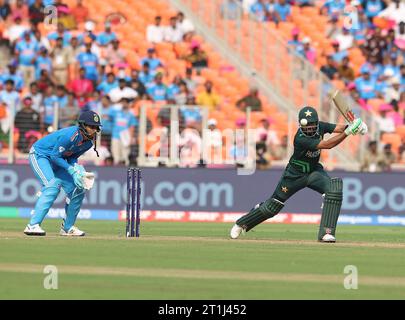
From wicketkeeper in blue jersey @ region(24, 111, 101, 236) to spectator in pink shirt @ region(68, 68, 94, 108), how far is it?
35.7 ft

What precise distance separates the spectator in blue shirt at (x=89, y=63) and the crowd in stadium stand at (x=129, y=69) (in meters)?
0.02

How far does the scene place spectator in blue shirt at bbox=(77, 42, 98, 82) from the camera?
29.9 m

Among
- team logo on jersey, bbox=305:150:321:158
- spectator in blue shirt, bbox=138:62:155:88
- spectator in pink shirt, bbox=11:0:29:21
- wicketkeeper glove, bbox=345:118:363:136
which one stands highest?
spectator in pink shirt, bbox=11:0:29:21

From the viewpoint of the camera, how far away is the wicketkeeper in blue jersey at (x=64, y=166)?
1755 centimetres

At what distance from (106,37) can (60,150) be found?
14.1 m

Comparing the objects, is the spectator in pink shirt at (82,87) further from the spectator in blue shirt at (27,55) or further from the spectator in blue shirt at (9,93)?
the spectator in blue shirt at (9,93)

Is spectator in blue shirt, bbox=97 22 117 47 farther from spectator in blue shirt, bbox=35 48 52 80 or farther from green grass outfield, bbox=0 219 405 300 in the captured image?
green grass outfield, bbox=0 219 405 300

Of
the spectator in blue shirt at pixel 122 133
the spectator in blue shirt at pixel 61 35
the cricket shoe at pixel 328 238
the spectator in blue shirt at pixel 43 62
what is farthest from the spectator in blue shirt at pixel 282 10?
the cricket shoe at pixel 328 238

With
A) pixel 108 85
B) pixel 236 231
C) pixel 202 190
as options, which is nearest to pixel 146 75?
pixel 108 85

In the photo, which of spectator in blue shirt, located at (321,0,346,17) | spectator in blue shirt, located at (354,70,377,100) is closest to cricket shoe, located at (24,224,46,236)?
spectator in blue shirt, located at (354,70,377,100)

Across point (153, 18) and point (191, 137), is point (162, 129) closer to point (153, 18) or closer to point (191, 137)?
point (191, 137)

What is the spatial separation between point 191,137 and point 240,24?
195 inches

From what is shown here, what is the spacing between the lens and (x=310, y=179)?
1803cm
